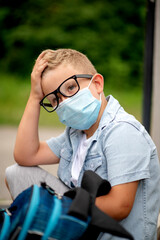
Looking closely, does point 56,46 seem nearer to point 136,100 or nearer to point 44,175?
point 136,100

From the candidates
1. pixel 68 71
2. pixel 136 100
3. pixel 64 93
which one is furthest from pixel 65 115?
pixel 136 100

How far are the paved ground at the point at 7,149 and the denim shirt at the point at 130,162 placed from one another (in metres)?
1.39

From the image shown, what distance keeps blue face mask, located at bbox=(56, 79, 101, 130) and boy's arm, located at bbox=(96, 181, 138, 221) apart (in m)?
0.41

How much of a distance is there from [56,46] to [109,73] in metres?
1.75

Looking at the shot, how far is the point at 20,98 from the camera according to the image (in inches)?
354

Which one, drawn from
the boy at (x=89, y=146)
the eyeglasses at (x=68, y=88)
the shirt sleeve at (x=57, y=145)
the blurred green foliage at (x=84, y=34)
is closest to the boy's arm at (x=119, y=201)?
the boy at (x=89, y=146)

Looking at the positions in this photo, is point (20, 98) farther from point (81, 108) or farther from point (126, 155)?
point (126, 155)

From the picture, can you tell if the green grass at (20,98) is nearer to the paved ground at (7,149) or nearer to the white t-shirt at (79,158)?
the paved ground at (7,149)

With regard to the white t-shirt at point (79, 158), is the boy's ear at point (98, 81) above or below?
above

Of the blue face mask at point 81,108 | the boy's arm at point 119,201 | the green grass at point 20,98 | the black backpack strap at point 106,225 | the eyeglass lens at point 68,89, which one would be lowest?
the green grass at point 20,98

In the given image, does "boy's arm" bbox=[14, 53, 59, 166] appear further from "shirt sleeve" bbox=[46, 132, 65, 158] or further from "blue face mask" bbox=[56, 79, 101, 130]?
"blue face mask" bbox=[56, 79, 101, 130]

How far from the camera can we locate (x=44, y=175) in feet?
6.21

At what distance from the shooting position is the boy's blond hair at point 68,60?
67.6 inches

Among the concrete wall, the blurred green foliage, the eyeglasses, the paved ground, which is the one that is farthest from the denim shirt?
the blurred green foliage
